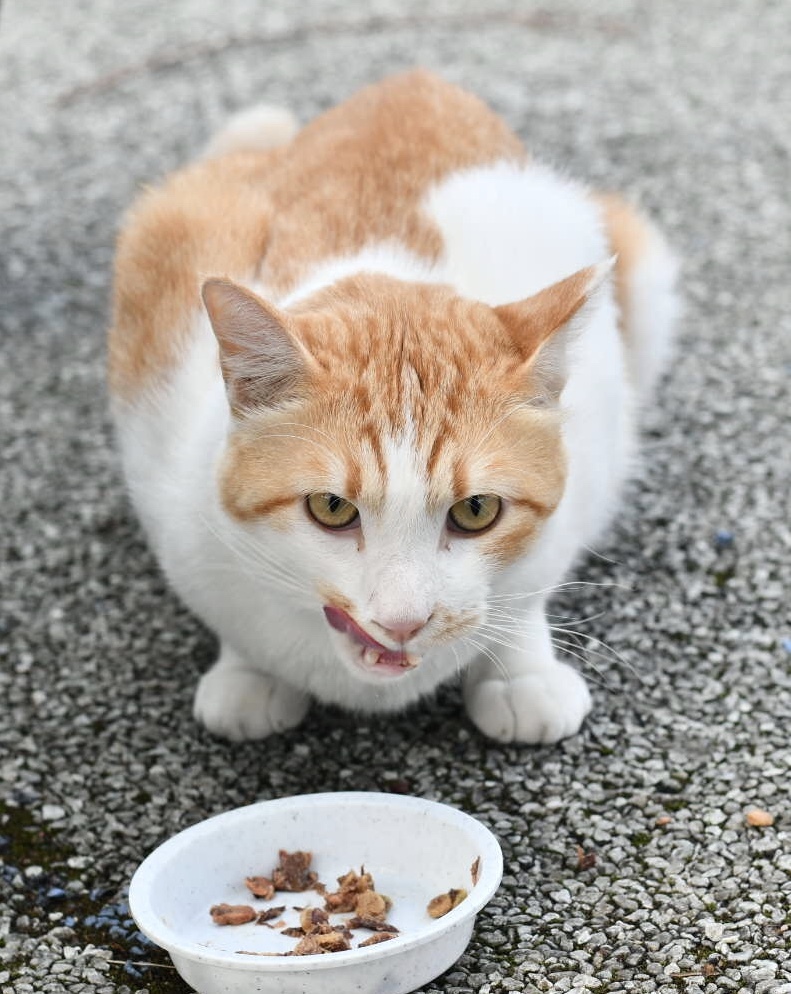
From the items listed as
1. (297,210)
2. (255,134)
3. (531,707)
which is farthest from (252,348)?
(255,134)

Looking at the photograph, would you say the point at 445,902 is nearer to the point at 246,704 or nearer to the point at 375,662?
the point at 375,662

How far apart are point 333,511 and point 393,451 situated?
152mm

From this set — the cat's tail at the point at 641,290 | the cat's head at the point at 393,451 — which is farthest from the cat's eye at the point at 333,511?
the cat's tail at the point at 641,290

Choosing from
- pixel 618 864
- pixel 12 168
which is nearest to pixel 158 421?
pixel 618 864

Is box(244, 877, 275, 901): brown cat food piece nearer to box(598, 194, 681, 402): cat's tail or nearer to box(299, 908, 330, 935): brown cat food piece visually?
box(299, 908, 330, 935): brown cat food piece

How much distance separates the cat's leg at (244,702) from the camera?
301 cm

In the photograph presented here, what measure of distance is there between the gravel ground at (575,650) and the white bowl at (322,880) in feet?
0.45

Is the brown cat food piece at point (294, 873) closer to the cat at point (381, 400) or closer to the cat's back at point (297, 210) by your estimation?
the cat at point (381, 400)

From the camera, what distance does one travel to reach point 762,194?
5691mm

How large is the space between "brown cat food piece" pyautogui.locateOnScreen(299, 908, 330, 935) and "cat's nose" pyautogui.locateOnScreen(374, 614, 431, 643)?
24.2 inches

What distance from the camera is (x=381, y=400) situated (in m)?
2.32

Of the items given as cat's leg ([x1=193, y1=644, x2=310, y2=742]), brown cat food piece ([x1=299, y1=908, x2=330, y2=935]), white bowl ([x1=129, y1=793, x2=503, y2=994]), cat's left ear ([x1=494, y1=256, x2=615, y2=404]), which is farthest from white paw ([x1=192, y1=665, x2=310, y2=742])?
cat's left ear ([x1=494, y1=256, x2=615, y2=404])

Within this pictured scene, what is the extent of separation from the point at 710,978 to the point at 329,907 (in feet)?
2.35

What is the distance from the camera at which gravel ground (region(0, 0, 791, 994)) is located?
2.57 m
